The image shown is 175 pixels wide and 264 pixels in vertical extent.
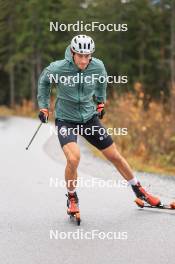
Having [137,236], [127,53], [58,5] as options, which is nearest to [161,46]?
[127,53]

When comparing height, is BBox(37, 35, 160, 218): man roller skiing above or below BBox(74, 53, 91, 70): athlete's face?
below

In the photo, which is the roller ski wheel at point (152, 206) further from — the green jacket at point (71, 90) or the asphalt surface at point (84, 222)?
the green jacket at point (71, 90)

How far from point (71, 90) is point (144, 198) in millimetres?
1570

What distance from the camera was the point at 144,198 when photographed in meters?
7.97

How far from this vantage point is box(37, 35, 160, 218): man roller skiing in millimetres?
7211

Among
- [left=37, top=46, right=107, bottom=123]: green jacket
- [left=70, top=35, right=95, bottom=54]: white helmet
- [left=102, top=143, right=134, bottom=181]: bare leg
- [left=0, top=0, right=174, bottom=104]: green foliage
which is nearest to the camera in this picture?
[left=70, top=35, right=95, bottom=54]: white helmet

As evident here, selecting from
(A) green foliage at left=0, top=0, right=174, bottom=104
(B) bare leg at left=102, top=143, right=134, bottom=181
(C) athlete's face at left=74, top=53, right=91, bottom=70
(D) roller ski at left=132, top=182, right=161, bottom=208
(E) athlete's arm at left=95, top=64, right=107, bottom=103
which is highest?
(A) green foliage at left=0, top=0, right=174, bottom=104

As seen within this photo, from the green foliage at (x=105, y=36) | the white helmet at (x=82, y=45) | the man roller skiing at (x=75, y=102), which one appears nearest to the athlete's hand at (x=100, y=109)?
the man roller skiing at (x=75, y=102)

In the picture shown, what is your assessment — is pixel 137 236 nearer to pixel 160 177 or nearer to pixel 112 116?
pixel 160 177

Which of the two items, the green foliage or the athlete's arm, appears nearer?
the athlete's arm

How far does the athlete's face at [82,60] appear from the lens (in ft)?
23.4

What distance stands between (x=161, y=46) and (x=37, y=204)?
4476cm

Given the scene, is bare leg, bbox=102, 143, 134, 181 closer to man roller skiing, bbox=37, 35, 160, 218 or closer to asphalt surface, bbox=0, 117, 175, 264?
man roller skiing, bbox=37, 35, 160, 218

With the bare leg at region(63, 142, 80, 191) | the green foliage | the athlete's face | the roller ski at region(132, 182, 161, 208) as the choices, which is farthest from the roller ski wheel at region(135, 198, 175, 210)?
the green foliage
